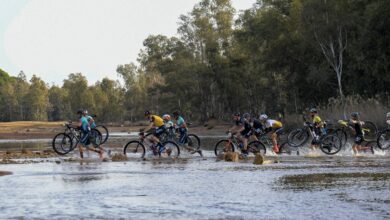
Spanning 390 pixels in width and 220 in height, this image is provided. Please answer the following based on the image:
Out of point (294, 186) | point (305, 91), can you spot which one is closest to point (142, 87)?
point (305, 91)

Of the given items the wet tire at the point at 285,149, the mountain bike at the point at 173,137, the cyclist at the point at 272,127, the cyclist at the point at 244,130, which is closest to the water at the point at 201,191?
the cyclist at the point at 244,130

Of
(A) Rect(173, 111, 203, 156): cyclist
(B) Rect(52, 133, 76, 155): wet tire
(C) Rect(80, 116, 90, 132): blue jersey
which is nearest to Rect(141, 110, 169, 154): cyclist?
(A) Rect(173, 111, 203, 156): cyclist

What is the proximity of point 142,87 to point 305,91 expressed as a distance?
267 ft

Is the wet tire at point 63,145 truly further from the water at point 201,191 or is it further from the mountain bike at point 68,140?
the water at point 201,191

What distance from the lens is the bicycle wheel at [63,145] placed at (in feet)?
94.4

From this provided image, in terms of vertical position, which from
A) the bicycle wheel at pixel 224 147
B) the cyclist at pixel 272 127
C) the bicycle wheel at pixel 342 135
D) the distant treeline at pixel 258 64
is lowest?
the bicycle wheel at pixel 224 147

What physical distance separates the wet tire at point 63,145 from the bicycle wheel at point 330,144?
10.5 meters

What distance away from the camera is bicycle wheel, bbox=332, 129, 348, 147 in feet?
90.3

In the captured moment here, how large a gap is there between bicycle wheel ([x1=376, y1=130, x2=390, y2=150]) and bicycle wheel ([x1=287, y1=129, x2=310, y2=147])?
3244 millimetres

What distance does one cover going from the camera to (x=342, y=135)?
2839 centimetres

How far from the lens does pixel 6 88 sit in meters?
164

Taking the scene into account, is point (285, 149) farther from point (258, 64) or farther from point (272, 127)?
point (258, 64)

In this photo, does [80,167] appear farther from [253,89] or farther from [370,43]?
[253,89]

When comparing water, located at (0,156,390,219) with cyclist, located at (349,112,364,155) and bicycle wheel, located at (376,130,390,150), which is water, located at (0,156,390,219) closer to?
cyclist, located at (349,112,364,155)
